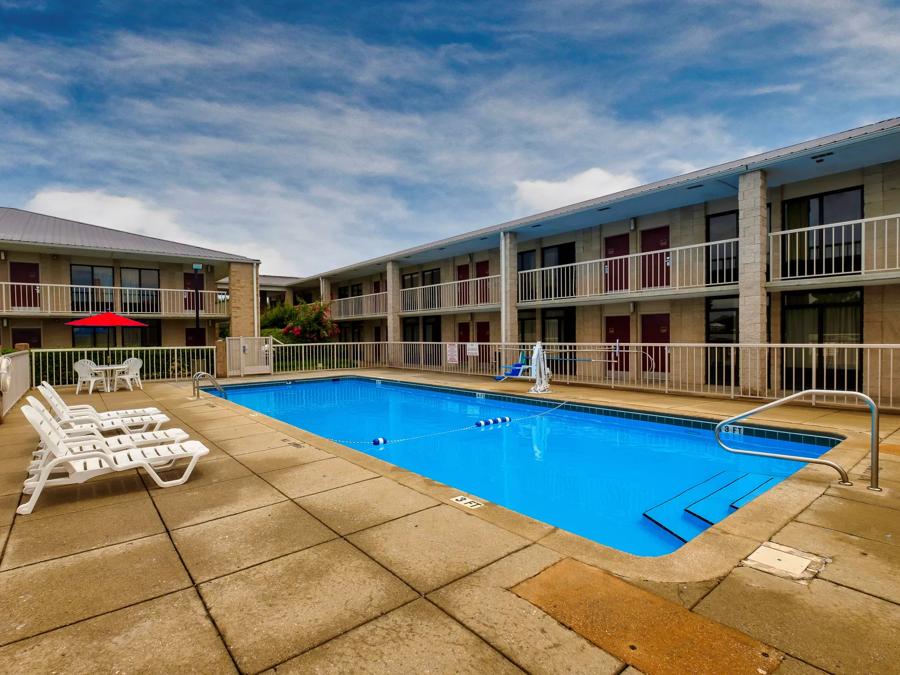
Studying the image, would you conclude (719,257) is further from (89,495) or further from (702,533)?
(89,495)

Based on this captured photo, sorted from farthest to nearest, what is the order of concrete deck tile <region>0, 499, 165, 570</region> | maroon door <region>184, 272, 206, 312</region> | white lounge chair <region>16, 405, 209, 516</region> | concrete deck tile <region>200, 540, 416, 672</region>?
maroon door <region>184, 272, 206, 312</region>, white lounge chair <region>16, 405, 209, 516</region>, concrete deck tile <region>0, 499, 165, 570</region>, concrete deck tile <region>200, 540, 416, 672</region>

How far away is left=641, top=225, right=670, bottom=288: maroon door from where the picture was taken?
1455 centimetres

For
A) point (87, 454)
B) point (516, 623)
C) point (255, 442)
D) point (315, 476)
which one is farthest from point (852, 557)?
point (255, 442)

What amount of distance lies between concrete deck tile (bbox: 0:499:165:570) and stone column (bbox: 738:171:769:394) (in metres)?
11.9

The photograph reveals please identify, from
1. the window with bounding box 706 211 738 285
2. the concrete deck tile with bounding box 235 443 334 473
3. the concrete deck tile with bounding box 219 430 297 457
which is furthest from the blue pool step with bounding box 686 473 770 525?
the window with bounding box 706 211 738 285

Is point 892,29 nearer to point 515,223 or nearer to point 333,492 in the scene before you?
point 515,223

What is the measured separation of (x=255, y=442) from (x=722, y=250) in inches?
527

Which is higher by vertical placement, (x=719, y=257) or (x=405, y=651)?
(x=719, y=257)

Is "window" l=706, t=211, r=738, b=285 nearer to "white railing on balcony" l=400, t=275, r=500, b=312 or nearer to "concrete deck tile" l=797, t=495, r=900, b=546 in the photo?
"white railing on balcony" l=400, t=275, r=500, b=312

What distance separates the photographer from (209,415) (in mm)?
9195

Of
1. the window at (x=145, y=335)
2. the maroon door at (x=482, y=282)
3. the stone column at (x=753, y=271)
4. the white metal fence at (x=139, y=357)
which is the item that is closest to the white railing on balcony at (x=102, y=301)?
the window at (x=145, y=335)

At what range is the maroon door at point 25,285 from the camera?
1892 centimetres

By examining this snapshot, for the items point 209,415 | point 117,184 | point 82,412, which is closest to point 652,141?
point 209,415

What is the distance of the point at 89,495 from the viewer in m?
4.67
